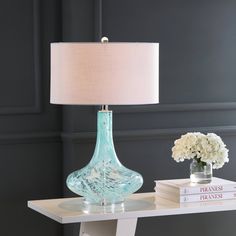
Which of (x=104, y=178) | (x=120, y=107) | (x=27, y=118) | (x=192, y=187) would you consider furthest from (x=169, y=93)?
(x=104, y=178)

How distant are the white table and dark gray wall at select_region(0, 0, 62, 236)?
0.53 metres

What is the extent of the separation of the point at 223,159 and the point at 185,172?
2.13ft

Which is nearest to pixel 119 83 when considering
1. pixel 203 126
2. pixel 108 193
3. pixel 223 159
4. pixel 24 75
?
pixel 108 193

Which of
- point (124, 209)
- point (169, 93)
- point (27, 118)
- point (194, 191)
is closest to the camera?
point (124, 209)

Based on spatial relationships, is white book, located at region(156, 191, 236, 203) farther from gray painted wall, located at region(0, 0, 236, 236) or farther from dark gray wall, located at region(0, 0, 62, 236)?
dark gray wall, located at region(0, 0, 62, 236)

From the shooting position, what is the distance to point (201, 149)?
10.1 feet

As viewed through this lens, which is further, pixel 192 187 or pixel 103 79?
pixel 192 187

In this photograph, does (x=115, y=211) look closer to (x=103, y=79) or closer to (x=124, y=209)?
(x=124, y=209)

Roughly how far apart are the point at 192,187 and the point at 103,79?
1.91ft

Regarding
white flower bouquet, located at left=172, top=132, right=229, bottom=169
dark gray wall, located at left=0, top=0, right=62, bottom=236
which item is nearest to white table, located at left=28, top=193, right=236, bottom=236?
white flower bouquet, located at left=172, top=132, right=229, bottom=169

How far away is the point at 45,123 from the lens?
3600 mm

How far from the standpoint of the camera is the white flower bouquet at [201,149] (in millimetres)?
3086

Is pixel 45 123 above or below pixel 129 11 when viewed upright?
below

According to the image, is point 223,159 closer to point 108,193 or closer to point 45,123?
point 108,193
